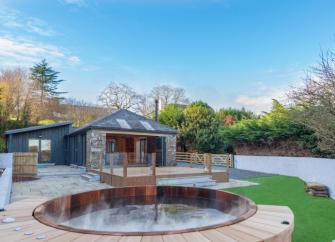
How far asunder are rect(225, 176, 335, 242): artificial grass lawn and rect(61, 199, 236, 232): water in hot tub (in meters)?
→ 2.22

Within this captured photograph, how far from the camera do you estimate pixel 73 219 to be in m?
3.29

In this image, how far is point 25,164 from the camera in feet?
40.8

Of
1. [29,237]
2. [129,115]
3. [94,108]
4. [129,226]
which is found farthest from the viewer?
[94,108]

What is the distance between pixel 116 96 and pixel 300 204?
24.1m

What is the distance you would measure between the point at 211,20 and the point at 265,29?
102 inches

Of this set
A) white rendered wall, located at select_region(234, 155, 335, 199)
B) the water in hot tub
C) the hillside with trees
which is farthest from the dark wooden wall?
the water in hot tub

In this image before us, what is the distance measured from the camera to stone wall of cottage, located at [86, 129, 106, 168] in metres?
14.3

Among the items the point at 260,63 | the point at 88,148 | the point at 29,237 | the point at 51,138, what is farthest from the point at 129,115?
the point at 29,237

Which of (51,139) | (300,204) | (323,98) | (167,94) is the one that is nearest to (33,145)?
(51,139)

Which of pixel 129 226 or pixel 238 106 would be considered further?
pixel 238 106

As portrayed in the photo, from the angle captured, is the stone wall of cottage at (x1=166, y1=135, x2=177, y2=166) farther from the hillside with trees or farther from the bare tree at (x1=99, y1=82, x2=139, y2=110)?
the bare tree at (x1=99, y1=82, x2=139, y2=110)

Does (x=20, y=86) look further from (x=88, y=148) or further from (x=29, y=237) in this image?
(x=29, y=237)

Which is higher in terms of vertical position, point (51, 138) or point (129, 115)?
point (129, 115)

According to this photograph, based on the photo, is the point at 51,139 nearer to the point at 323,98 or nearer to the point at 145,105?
the point at 145,105
